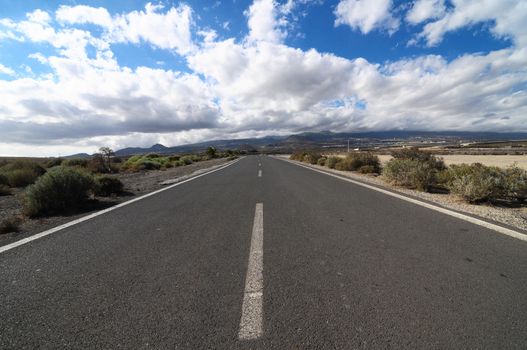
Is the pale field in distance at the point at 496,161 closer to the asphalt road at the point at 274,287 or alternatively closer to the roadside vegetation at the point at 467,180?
the roadside vegetation at the point at 467,180

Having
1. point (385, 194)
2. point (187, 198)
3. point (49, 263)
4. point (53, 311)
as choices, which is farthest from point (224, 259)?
point (385, 194)

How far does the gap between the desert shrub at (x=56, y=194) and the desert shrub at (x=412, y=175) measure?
35.5 feet

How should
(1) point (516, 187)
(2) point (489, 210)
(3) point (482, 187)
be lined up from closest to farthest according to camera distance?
(2) point (489, 210)
(3) point (482, 187)
(1) point (516, 187)

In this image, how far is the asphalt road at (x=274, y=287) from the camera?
197 centimetres

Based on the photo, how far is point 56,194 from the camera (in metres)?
6.50

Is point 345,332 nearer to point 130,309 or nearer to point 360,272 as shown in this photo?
point 360,272

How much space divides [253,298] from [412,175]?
866 cm

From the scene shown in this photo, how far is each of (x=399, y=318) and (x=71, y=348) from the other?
267cm

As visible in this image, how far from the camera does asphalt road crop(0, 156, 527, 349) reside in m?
1.97

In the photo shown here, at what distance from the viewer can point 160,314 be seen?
2.25 meters

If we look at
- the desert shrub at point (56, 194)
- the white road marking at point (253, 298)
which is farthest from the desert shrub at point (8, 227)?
the white road marking at point (253, 298)

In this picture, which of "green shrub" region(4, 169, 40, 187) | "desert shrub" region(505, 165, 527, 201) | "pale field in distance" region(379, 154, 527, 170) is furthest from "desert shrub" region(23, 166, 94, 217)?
"pale field in distance" region(379, 154, 527, 170)

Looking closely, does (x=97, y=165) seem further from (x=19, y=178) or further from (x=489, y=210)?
(x=489, y=210)

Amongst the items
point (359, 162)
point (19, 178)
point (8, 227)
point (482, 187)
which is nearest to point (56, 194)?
point (8, 227)
